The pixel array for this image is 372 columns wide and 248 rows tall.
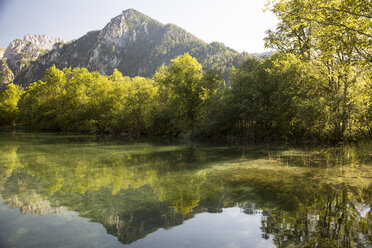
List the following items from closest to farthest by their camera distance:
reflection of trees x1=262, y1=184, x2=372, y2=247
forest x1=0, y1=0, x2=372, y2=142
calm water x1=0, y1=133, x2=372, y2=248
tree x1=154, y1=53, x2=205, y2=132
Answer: reflection of trees x1=262, y1=184, x2=372, y2=247 → calm water x1=0, y1=133, x2=372, y2=248 → forest x1=0, y1=0, x2=372, y2=142 → tree x1=154, y1=53, x2=205, y2=132

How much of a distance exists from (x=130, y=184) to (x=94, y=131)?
49445 millimetres

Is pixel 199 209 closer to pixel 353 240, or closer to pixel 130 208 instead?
pixel 130 208

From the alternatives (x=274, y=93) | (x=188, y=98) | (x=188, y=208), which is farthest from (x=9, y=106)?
(x=188, y=208)

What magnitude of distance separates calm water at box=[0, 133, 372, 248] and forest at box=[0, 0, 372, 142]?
7982mm

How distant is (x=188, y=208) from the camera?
701 centimetres

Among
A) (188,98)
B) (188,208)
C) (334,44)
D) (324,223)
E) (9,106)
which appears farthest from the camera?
(9,106)

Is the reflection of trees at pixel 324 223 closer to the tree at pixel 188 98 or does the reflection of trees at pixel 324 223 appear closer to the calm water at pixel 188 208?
the calm water at pixel 188 208

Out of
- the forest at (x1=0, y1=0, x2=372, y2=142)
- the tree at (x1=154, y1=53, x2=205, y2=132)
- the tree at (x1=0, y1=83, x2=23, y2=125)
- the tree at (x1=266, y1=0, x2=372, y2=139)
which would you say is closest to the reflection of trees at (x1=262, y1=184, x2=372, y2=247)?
the tree at (x1=266, y1=0, x2=372, y2=139)

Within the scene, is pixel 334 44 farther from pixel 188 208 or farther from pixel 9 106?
pixel 9 106

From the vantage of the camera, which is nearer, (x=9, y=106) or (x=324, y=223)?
(x=324, y=223)

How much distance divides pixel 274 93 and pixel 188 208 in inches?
986

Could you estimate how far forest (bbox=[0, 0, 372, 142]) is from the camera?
1457cm

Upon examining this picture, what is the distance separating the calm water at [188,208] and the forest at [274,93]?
7.98m

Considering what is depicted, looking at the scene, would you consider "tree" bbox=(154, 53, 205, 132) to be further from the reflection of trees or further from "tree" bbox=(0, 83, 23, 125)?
"tree" bbox=(0, 83, 23, 125)
